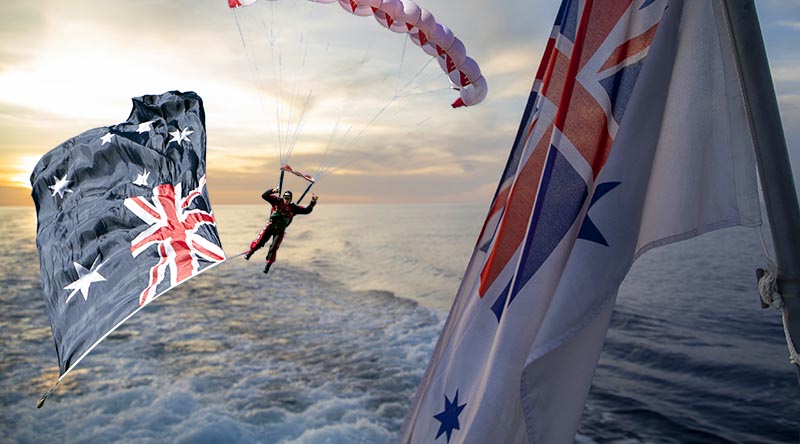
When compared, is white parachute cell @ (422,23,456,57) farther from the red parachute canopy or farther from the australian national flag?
the australian national flag

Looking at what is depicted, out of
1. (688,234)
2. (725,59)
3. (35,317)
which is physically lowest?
(35,317)

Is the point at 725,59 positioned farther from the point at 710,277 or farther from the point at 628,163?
the point at 710,277

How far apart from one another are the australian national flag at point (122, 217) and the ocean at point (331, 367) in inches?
222

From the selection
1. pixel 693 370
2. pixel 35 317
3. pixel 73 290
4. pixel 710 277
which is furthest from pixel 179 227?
pixel 710 277

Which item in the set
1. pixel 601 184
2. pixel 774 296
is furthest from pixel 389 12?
pixel 774 296

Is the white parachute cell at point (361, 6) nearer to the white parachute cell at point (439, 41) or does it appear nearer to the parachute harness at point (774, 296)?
the white parachute cell at point (439, 41)

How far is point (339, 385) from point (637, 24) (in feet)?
47.3

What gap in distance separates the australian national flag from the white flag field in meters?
6.55

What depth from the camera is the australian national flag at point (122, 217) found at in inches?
327

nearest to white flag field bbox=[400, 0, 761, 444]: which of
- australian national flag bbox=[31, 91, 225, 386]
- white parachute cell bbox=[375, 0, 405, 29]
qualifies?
white parachute cell bbox=[375, 0, 405, 29]

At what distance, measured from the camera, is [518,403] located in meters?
3.08

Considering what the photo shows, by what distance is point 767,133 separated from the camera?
230cm

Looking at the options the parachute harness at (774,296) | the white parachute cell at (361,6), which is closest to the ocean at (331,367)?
the parachute harness at (774,296)

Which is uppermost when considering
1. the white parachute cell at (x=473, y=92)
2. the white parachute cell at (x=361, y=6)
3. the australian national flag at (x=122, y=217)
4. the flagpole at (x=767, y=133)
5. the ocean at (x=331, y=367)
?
the white parachute cell at (x=361, y=6)
